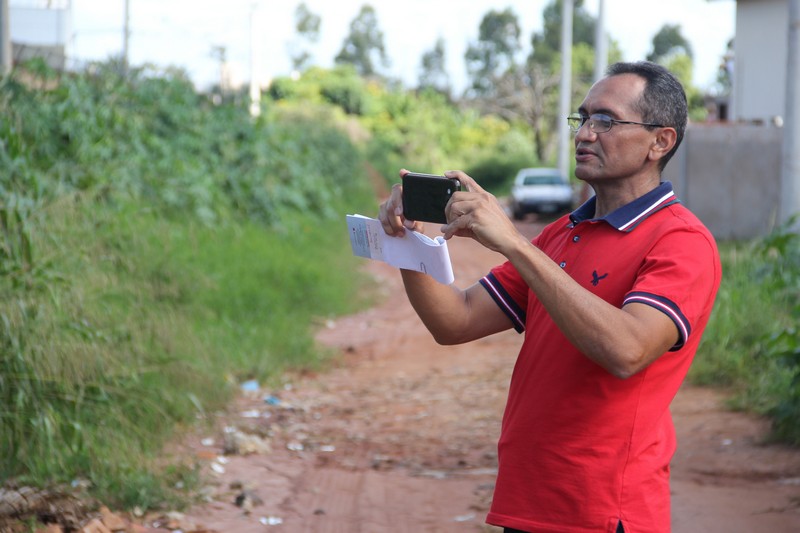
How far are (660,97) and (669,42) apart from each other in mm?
85639

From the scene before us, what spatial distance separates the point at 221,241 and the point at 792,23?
284 inches

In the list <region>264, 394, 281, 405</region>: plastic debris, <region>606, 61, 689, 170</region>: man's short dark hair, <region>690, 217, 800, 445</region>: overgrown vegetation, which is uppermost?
<region>606, 61, 689, 170</region>: man's short dark hair

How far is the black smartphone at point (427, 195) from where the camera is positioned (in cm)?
264

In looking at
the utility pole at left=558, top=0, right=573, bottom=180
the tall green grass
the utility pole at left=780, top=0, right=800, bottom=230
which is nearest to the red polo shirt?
the tall green grass

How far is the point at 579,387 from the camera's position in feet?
8.54

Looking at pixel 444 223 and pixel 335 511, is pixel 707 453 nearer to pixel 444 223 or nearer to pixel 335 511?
pixel 335 511

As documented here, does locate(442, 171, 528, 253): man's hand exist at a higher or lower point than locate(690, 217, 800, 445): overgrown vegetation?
higher

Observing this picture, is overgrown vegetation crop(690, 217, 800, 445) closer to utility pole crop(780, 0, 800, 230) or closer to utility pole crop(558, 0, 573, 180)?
utility pole crop(780, 0, 800, 230)

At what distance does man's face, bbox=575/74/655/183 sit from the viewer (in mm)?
2688

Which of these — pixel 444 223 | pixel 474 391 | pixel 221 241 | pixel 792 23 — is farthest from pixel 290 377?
pixel 444 223

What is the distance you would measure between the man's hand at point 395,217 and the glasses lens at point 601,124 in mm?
517

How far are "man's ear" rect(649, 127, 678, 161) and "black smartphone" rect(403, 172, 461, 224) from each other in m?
0.53

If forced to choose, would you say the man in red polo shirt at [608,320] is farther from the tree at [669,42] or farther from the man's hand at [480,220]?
the tree at [669,42]

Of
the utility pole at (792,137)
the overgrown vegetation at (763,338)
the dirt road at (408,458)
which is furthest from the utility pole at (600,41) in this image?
the dirt road at (408,458)
